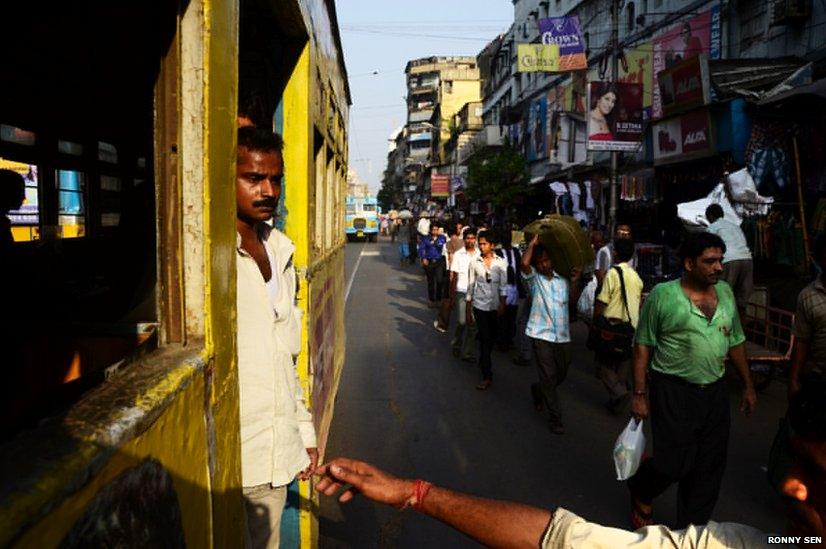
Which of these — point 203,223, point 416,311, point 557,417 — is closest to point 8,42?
point 203,223

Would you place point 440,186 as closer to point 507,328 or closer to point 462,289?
point 507,328

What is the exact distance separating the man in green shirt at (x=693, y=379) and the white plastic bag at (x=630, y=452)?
0.32ft

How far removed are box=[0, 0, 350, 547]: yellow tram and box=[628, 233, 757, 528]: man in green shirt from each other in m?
1.89

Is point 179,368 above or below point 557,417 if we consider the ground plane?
above

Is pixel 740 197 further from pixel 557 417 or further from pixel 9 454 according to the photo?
pixel 9 454

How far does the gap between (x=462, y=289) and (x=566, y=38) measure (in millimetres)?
10780

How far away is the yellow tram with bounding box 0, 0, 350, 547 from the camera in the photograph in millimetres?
874

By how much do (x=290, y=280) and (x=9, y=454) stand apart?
5.07 ft

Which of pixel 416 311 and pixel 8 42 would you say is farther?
pixel 416 311

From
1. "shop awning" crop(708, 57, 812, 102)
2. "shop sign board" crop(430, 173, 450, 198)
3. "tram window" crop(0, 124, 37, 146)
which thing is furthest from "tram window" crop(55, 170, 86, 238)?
"shop sign board" crop(430, 173, 450, 198)

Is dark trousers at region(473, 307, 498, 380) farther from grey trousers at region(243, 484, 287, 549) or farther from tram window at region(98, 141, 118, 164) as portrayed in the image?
grey trousers at region(243, 484, 287, 549)

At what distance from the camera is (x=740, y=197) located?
912 centimetres

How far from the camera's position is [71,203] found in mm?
4164

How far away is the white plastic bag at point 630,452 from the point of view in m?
3.67
